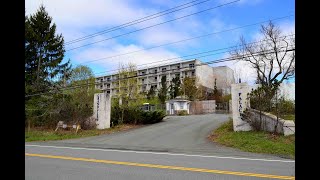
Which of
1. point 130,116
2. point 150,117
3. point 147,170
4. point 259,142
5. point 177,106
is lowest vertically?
point 259,142

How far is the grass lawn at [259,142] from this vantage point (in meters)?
14.7

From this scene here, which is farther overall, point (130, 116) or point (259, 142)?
point (130, 116)

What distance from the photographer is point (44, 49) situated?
42.2m

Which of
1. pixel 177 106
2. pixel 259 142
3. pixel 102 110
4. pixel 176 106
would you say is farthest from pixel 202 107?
pixel 259 142

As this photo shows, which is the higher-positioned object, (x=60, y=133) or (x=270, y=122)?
(x=270, y=122)

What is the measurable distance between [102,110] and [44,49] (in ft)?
62.5

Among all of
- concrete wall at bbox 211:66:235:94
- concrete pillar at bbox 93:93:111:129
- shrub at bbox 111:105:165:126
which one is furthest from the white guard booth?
concrete wall at bbox 211:66:235:94

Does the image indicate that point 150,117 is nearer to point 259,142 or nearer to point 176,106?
point 259,142

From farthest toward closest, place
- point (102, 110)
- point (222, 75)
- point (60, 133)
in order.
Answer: point (222, 75)
point (102, 110)
point (60, 133)

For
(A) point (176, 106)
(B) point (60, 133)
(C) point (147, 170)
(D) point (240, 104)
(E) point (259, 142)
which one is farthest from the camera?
(A) point (176, 106)

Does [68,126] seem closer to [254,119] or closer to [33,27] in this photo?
[254,119]

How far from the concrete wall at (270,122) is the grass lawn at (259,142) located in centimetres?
51
